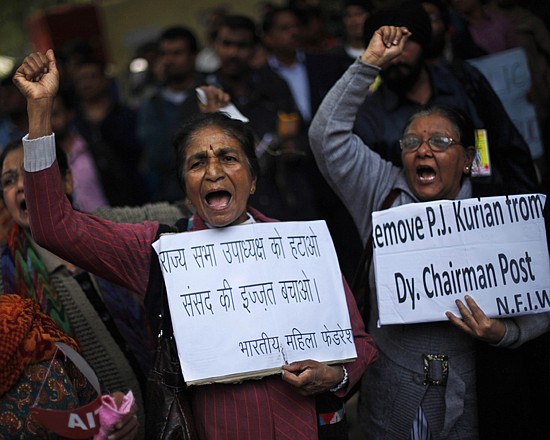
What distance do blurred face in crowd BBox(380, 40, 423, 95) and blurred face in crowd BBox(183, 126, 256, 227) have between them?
1.38 m

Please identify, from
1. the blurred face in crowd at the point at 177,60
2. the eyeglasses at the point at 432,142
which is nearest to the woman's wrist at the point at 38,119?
the eyeglasses at the point at 432,142

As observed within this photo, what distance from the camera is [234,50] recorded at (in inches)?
239

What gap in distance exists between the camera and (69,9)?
39.8ft

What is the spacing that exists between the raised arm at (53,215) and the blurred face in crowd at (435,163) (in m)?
1.14

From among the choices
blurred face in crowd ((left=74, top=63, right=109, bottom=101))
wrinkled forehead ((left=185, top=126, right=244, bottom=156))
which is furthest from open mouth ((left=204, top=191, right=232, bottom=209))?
blurred face in crowd ((left=74, top=63, right=109, bottom=101))

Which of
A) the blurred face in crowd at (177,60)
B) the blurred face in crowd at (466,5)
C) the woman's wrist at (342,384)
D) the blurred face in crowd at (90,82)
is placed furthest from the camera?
the blurred face in crowd at (90,82)

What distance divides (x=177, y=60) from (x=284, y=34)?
0.97 metres

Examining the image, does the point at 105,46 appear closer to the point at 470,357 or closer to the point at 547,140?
the point at 547,140

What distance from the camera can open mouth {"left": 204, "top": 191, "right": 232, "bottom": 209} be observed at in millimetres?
3209

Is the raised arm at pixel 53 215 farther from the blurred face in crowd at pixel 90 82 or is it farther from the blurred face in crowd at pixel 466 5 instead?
the blurred face in crowd at pixel 90 82

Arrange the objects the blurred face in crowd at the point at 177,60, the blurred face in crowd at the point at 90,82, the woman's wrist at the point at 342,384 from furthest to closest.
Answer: the blurred face in crowd at the point at 90,82
the blurred face in crowd at the point at 177,60
the woman's wrist at the point at 342,384

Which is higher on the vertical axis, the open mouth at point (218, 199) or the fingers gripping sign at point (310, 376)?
the open mouth at point (218, 199)

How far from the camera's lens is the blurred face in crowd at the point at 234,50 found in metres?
5.95

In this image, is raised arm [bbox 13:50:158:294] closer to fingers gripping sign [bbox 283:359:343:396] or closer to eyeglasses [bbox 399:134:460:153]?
fingers gripping sign [bbox 283:359:343:396]
